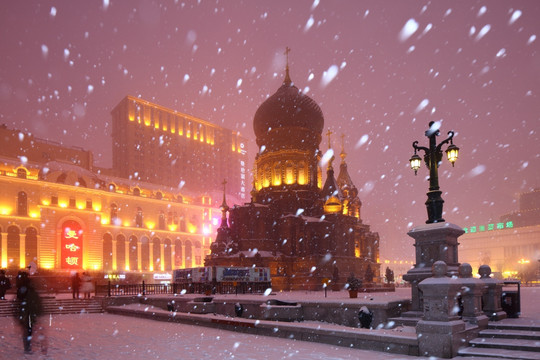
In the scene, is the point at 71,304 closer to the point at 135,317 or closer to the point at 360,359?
the point at 135,317

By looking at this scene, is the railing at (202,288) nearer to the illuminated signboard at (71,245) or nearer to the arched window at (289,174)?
the arched window at (289,174)

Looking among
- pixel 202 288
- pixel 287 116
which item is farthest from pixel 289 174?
pixel 202 288

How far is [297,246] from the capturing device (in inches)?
1629

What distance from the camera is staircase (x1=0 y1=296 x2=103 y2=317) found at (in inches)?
887

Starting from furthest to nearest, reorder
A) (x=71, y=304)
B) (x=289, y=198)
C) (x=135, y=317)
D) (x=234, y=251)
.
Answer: (x=289, y=198) → (x=234, y=251) → (x=71, y=304) → (x=135, y=317)

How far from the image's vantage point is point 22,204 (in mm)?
50188

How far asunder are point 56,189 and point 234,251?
25.5m

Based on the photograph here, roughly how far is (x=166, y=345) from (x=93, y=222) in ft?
157

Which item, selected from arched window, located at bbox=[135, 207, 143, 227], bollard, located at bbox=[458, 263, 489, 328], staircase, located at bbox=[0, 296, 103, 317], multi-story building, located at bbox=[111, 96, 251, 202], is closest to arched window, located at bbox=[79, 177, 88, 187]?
arched window, located at bbox=[135, 207, 143, 227]

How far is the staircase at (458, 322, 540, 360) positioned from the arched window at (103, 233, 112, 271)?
2068 inches

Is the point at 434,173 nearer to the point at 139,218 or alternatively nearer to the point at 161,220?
the point at 139,218

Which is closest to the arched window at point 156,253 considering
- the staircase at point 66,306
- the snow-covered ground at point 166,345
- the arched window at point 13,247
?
the arched window at point 13,247

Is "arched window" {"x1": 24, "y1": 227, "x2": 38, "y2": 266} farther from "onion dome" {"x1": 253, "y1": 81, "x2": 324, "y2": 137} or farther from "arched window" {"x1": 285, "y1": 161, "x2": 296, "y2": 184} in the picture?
"arched window" {"x1": 285, "y1": 161, "x2": 296, "y2": 184}

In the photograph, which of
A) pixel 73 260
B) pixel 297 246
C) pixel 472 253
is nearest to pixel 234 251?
pixel 297 246
